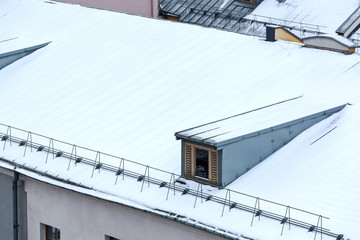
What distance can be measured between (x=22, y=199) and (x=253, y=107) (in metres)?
12.1

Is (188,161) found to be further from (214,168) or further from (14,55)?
(14,55)

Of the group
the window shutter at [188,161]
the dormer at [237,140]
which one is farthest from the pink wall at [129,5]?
the window shutter at [188,161]

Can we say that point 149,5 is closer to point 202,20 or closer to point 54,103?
point 202,20

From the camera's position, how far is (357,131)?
1976 inches

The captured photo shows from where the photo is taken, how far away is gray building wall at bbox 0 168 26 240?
5550cm

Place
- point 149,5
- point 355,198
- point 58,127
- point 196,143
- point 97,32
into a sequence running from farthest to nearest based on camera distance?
point 149,5, point 97,32, point 58,127, point 196,143, point 355,198

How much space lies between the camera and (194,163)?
49.3 m

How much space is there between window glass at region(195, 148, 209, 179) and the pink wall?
109ft

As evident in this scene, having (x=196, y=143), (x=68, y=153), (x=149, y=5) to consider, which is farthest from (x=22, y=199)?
(x=149, y=5)

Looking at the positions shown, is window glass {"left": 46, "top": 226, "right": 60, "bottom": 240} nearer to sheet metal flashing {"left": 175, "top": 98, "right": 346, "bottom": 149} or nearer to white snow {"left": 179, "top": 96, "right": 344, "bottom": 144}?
sheet metal flashing {"left": 175, "top": 98, "right": 346, "bottom": 149}

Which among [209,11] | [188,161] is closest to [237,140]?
[188,161]

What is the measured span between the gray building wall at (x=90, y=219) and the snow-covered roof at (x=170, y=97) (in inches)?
28.6

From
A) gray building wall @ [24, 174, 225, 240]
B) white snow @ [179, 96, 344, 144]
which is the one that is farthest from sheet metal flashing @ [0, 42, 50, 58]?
white snow @ [179, 96, 344, 144]

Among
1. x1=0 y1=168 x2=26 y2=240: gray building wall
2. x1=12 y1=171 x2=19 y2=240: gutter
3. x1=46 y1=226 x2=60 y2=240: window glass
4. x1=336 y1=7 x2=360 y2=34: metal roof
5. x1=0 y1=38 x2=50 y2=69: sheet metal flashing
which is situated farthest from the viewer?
x1=336 y1=7 x2=360 y2=34: metal roof
